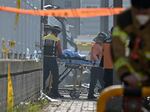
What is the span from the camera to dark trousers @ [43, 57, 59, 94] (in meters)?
16.8

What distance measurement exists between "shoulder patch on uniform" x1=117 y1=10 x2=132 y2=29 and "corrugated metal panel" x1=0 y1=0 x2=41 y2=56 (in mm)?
5720

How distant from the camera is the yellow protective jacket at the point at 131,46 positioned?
4672 millimetres

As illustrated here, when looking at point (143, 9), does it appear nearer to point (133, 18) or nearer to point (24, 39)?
point (133, 18)

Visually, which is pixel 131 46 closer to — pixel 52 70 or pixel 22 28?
pixel 22 28

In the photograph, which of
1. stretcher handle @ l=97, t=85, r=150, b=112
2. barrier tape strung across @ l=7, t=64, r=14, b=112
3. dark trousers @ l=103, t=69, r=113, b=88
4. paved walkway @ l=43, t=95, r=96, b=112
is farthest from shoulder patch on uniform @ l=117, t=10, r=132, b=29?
paved walkway @ l=43, t=95, r=96, b=112

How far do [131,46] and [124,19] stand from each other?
0.24 metres

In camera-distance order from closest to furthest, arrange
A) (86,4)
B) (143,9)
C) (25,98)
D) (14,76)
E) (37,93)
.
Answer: (143,9) → (14,76) → (25,98) → (37,93) → (86,4)

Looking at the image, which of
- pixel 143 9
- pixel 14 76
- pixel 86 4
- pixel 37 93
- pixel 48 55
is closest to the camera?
pixel 143 9

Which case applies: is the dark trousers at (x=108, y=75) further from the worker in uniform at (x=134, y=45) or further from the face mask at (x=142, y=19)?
the face mask at (x=142, y=19)

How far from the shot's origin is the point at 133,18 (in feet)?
15.4

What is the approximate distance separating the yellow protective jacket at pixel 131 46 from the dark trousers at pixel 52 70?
11.9m

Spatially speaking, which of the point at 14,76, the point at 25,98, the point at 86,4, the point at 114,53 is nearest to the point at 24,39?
the point at 25,98

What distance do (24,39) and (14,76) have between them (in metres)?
2.48

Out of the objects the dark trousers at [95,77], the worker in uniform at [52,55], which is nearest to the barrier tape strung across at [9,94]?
the worker in uniform at [52,55]
